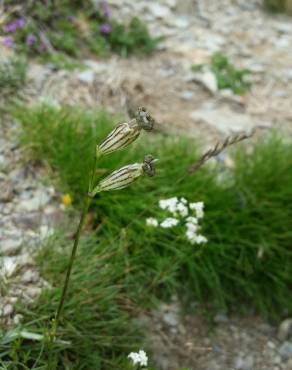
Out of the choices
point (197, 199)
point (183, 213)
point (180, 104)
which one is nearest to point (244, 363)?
point (197, 199)

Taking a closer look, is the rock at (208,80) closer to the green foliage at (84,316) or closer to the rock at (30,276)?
the green foliage at (84,316)

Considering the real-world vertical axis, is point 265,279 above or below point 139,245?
below

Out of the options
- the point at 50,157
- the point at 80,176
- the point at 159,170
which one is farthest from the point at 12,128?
the point at 159,170

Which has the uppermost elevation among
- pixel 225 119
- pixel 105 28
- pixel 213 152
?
pixel 213 152

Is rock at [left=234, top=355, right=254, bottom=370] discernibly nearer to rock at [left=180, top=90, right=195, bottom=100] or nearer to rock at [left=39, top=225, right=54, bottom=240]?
rock at [left=39, top=225, right=54, bottom=240]

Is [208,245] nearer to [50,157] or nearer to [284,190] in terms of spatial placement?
[284,190]

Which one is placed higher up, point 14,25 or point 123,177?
point 123,177

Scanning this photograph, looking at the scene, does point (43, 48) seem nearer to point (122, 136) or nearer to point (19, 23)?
point (19, 23)
